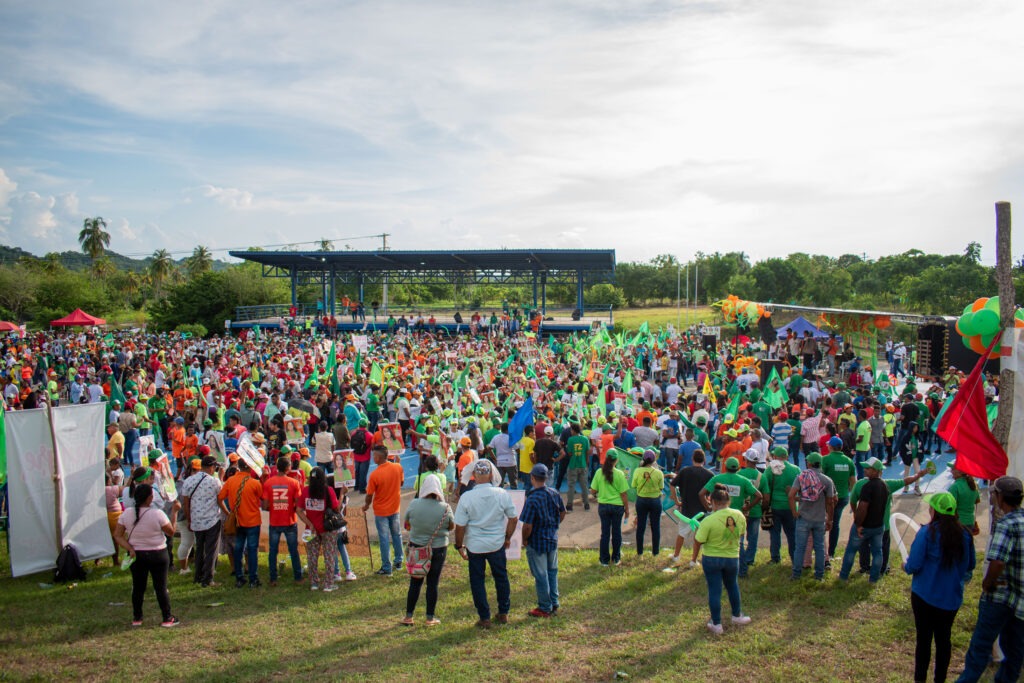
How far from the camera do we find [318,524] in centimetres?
667

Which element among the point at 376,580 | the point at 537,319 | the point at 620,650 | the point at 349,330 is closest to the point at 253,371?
the point at 376,580

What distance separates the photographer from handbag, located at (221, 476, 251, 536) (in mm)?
6934

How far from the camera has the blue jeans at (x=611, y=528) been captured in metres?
7.29

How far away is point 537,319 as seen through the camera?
3591 cm

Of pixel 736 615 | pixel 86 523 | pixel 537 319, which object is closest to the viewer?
pixel 736 615

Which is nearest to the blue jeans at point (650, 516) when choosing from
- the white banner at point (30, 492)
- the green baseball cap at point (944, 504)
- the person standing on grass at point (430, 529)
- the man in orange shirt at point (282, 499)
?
the person standing on grass at point (430, 529)

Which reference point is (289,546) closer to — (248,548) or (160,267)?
(248,548)

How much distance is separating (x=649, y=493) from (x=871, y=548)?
2232mm

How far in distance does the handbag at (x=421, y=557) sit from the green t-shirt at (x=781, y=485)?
11.6 feet

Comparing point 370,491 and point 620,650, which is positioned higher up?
point 370,491

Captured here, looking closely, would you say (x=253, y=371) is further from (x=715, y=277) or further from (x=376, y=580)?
(x=715, y=277)

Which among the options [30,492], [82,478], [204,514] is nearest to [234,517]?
[204,514]

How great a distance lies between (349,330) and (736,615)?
37666 millimetres

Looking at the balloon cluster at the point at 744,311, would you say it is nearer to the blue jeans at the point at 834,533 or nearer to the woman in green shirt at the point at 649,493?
the blue jeans at the point at 834,533
